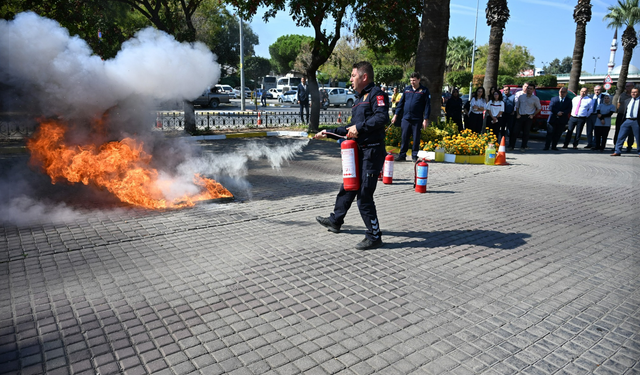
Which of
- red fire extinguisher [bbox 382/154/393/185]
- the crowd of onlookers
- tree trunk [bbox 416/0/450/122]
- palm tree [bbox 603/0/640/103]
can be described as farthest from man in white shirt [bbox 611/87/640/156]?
palm tree [bbox 603/0/640/103]

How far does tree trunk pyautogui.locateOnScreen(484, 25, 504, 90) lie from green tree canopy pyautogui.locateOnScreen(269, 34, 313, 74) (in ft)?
229

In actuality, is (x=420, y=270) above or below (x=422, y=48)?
below

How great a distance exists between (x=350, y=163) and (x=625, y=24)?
149 ft

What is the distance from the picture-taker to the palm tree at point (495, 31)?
57.1 feet

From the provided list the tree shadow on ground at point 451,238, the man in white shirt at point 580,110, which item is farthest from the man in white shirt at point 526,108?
the tree shadow on ground at point 451,238

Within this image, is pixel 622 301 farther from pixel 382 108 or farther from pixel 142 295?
pixel 142 295

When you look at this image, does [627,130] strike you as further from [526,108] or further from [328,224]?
[328,224]

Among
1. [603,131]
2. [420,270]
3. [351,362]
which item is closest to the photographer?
[351,362]

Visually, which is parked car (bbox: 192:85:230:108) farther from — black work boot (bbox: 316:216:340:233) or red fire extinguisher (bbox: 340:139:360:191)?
red fire extinguisher (bbox: 340:139:360:191)

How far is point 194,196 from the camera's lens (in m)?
7.40

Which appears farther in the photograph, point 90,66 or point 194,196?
point 194,196

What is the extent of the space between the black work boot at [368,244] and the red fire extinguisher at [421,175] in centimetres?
307

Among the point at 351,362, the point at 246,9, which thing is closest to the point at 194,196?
the point at 351,362

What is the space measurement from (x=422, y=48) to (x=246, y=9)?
5597 millimetres
